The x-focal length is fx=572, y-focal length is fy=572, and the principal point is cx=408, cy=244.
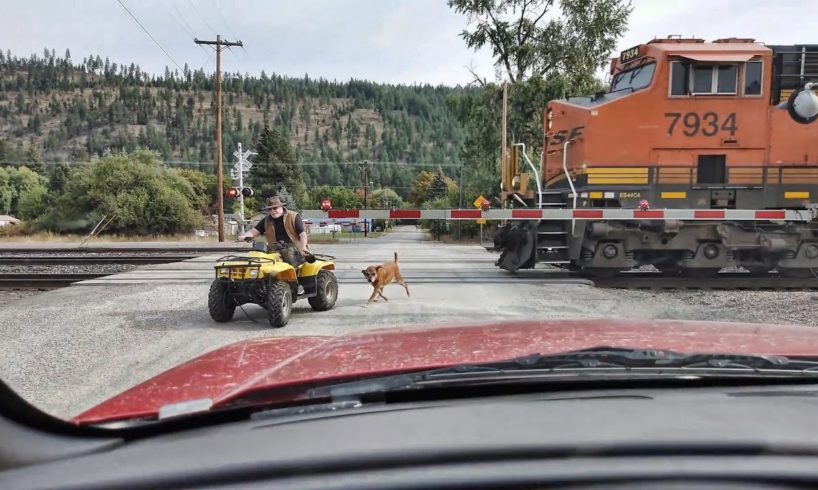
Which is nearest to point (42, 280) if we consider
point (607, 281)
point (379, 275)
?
point (379, 275)

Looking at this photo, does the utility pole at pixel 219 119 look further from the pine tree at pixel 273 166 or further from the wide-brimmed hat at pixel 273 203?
the pine tree at pixel 273 166

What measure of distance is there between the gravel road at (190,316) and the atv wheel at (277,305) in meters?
0.12

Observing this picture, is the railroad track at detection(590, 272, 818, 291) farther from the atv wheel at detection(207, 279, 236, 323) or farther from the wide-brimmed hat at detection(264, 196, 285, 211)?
the atv wheel at detection(207, 279, 236, 323)

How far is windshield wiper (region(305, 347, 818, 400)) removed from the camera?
157cm

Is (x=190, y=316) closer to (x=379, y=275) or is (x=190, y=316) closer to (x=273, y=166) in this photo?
(x=379, y=275)

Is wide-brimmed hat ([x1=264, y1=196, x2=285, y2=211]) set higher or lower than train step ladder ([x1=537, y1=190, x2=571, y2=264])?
higher

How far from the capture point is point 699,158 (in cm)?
1018

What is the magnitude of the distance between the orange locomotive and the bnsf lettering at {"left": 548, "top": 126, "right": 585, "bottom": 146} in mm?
48

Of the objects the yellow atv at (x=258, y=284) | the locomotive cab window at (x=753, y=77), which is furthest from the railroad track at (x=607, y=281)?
the yellow atv at (x=258, y=284)

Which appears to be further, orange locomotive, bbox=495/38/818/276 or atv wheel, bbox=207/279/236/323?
orange locomotive, bbox=495/38/818/276

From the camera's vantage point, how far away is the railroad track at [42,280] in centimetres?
1116

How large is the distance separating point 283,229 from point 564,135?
6072 mm

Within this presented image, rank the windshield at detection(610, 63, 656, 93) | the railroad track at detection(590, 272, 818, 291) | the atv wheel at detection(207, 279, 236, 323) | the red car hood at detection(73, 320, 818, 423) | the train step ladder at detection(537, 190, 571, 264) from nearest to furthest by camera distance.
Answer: the red car hood at detection(73, 320, 818, 423) < the atv wheel at detection(207, 279, 236, 323) < the railroad track at detection(590, 272, 818, 291) < the windshield at detection(610, 63, 656, 93) < the train step ladder at detection(537, 190, 571, 264)

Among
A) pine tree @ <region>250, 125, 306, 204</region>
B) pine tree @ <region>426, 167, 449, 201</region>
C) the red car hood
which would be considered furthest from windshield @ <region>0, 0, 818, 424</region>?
pine tree @ <region>426, 167, 449, 201</region>
